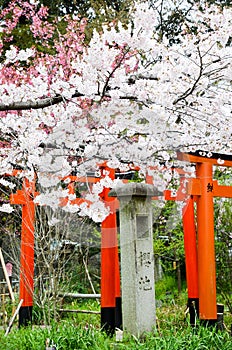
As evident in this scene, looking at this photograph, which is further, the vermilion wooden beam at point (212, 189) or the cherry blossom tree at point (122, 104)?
the vermilion wooden beam at point (212, 189)

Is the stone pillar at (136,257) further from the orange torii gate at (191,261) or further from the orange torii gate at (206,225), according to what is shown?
the orange torii gate at (191,261)

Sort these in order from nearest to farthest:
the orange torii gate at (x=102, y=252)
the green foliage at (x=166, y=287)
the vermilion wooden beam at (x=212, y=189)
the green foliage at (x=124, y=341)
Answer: the green foliage at (x=124, y=341)
the orange torii gate at (x=102, y=252)
the vermilion wooden beam at (x=212, y=189)
the green foliage at (x=166, y=287)

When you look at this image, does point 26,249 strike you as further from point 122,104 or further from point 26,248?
point 122,104

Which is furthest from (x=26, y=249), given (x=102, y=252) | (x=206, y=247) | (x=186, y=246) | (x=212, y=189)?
(x=212, y=189)

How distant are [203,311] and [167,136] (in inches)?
80.6

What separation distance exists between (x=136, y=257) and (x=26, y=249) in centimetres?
257

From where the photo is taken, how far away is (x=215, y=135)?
571cm

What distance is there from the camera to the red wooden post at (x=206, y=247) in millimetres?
5273

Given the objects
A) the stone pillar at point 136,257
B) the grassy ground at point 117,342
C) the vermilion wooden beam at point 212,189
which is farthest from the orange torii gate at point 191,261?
the stone pillar at point 136,257

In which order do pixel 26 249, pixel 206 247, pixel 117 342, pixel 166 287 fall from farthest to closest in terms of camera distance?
pixel 166 287 → pixel 26 249 → pixel 206 247 → pixel 117 342

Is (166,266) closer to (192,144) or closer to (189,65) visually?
(192,144)

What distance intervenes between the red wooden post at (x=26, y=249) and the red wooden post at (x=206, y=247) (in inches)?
81.9

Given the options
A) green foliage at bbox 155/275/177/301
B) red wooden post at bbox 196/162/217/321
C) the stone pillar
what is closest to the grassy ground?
the stone pillar

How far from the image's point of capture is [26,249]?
6438mm
